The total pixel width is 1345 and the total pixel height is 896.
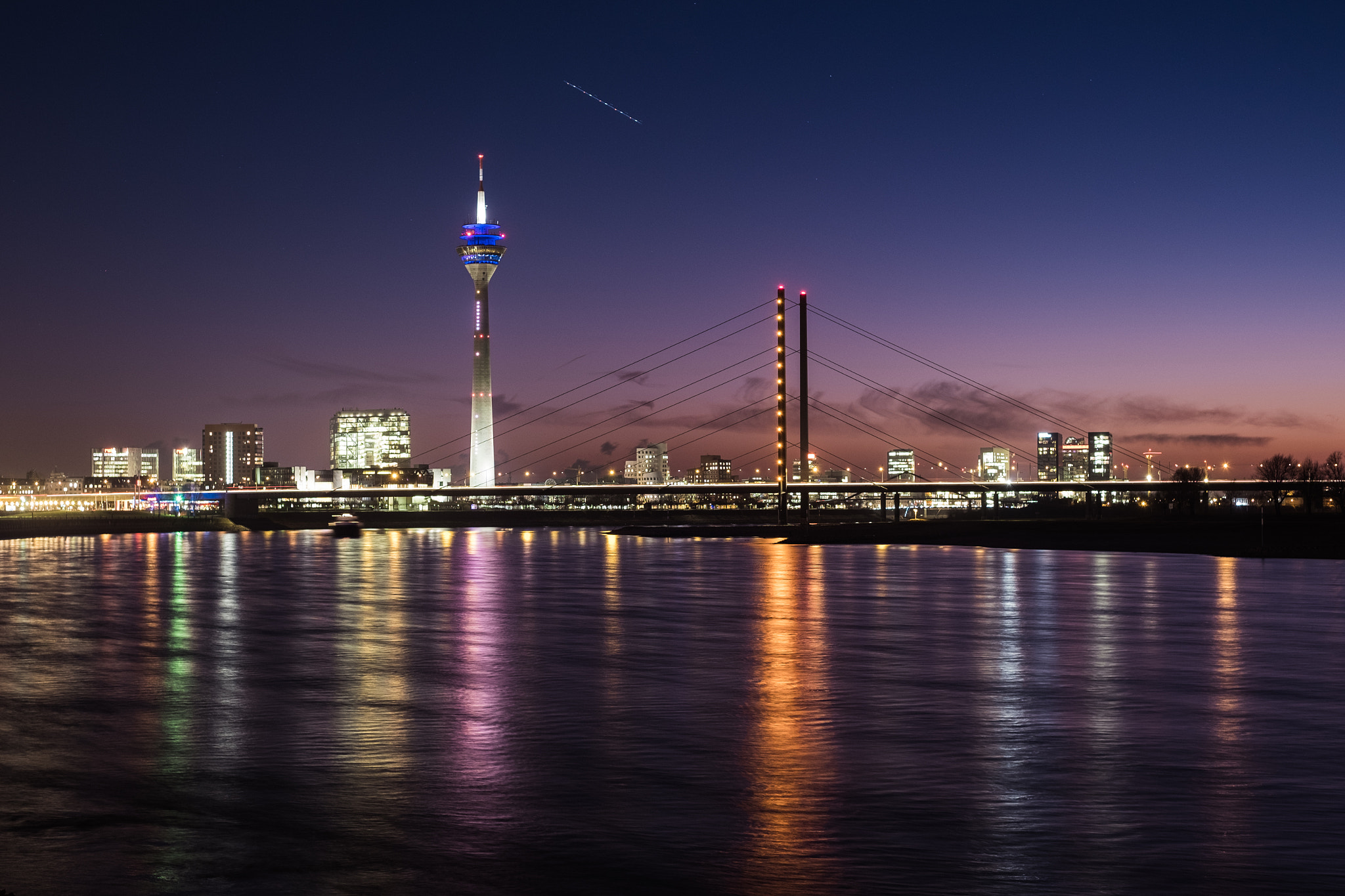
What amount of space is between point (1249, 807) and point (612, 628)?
1798 centimetres

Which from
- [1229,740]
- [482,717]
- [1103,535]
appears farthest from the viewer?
[1103,535]

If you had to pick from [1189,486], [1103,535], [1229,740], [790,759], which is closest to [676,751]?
[790,759]

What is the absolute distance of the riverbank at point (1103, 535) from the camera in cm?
6550

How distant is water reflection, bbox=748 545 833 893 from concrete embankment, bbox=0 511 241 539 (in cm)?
11557

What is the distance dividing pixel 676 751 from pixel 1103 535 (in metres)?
74.0

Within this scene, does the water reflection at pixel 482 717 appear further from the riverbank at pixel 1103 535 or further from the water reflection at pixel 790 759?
the riverbank at pixel 1103 535

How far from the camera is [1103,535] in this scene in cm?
8162

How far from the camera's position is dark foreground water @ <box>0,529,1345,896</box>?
8.74 meters

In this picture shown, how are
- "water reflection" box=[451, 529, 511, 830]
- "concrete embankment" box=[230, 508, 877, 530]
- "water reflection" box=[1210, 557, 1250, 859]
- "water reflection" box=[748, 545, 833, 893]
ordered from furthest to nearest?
"concrete embankment" box=[230, 508, 877, 530], "water reflection" box=[451, 529, 511, 830], "water reflection" box=[1210, 557, 1250, 859], "water reflection" box=[748, 545, 833, 893]

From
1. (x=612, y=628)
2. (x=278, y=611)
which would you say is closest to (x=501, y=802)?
(x=612, y=628)

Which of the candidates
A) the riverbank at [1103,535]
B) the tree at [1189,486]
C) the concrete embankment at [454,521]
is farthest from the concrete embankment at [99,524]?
the tree at [1189,486]

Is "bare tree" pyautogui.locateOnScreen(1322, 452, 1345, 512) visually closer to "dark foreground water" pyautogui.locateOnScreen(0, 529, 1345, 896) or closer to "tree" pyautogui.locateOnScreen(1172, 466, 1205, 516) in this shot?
"tree" pyautogui.locateOnScreen(1172, 466, 1205, 516)

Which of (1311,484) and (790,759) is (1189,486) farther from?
(790,759)

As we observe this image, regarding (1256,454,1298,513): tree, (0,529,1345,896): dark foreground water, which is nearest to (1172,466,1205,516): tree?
(1256,454,1298,513): tree
